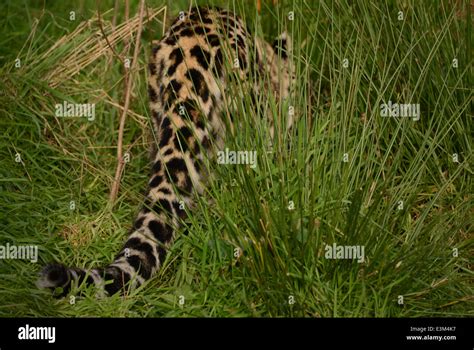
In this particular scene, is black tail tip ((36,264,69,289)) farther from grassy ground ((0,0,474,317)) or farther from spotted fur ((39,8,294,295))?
grassy ground ((0,0,474,317))

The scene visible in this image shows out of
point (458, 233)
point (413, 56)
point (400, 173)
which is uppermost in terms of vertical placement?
point (413, 56)

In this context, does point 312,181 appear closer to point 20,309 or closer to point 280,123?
point 280,123

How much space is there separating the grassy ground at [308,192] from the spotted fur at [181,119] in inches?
4.4

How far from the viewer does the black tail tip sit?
4.80 m

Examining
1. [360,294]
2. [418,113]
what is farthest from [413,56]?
[360,294]

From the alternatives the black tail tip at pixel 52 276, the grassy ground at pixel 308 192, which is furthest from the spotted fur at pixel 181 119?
the grassy ground at pixel 308 192

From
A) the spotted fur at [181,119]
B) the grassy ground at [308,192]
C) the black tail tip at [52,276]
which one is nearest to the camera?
the black tail tip at [52,276]

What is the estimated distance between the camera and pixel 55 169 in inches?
241

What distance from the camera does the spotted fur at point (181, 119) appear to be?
5.16 m

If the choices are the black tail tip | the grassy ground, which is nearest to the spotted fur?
the black tail tip

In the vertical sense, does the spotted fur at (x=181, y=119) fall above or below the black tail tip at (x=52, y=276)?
above

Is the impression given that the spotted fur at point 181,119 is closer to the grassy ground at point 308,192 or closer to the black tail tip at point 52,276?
the black tail tip at point 52,276
